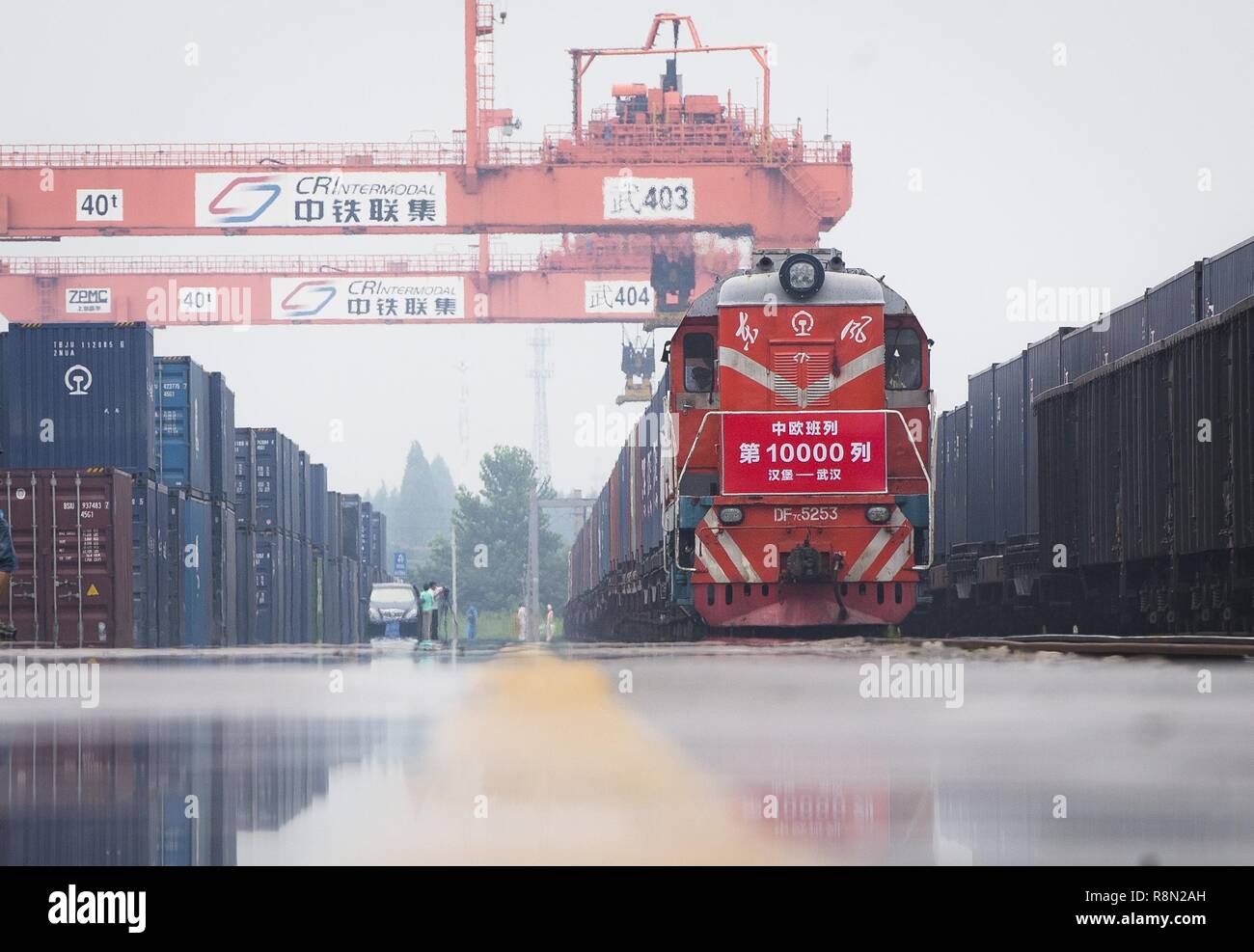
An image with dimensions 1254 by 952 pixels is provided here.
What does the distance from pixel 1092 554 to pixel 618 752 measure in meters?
15.9

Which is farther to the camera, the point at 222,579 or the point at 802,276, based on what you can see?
the point at 222,579

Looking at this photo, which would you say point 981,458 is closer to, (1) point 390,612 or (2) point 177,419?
(2) point 177,419

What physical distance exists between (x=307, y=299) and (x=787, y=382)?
3343 centimetres

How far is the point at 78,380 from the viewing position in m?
28.5

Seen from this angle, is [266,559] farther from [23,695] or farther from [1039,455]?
[23,695]

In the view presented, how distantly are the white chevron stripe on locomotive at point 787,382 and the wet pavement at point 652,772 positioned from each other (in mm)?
7048

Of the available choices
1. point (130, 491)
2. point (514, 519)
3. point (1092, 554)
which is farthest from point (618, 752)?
point (514, 519)

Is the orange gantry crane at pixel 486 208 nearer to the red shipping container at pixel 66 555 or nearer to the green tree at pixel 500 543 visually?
the red shipping container at pixel 66 555

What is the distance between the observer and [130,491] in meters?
27.8

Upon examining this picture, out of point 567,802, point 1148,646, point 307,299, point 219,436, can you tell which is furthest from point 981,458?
point 307,299

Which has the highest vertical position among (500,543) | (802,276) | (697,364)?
(802,276)

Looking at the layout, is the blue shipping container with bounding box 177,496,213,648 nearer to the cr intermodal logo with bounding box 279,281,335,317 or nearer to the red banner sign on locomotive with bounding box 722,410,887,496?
the cr intermodal logo with bounding box 279,281,335,317

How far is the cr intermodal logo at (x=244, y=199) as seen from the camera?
1759 inches

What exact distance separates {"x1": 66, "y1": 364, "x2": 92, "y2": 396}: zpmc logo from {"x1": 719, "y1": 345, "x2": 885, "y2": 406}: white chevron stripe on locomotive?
1409cm
